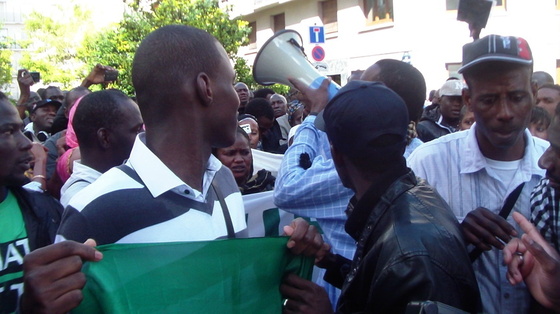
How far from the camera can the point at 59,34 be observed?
46.2m

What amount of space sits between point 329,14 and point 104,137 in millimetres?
20770

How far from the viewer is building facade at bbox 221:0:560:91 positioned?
1778 cm

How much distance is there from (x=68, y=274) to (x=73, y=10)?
164 ft

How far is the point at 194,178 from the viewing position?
80.4 inches

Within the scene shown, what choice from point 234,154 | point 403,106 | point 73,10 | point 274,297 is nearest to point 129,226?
point 274,297

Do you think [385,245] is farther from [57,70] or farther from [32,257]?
[57,70]

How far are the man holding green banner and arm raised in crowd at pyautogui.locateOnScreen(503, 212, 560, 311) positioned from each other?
0.66 meters

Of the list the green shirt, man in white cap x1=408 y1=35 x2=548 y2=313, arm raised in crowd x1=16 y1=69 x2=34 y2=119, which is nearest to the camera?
the green shirt

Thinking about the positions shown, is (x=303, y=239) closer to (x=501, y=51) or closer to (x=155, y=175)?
(x=155, y=175)

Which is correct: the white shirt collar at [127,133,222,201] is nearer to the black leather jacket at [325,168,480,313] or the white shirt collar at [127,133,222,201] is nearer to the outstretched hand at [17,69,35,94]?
the black leather jacket at [325,168,480,313]

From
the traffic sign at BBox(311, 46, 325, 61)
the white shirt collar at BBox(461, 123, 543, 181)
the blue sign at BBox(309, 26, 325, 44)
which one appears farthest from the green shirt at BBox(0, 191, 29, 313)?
the blue sign at BBox(309, 26, 325, 44)

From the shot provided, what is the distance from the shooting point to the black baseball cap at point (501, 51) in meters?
2.55

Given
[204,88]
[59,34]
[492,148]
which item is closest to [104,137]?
[204,88]

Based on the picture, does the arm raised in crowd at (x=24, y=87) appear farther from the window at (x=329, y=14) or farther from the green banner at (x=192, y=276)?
the window at (x=329, y=14)
